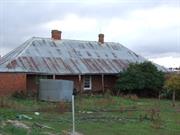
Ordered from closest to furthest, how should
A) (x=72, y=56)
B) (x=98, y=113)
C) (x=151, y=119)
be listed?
1. (x=151, y=119)
2. (x=98, y=113)
3. (x=72, y=56)

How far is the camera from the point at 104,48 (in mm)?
48781

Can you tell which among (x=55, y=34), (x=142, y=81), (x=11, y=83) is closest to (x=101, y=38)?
(x=55, y=34)

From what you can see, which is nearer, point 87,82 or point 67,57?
point 67,57

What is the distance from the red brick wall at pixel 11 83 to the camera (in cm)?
3741

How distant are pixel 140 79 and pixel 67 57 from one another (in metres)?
7.21

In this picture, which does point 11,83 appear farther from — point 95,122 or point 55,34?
point 95,122

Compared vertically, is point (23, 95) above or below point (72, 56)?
below

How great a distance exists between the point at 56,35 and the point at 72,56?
404cm

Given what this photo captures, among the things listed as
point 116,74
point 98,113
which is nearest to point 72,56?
point 116,74

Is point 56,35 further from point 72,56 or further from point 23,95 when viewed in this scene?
point 23,95

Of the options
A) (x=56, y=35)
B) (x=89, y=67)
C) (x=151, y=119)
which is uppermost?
(x=56, y=35)

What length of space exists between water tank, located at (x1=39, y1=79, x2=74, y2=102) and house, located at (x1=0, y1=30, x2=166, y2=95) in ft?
12.5

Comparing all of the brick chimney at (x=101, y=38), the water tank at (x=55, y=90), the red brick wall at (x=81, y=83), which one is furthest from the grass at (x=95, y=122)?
the brick chimney at (x=101, y=38)

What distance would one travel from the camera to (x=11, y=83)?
37.6m
